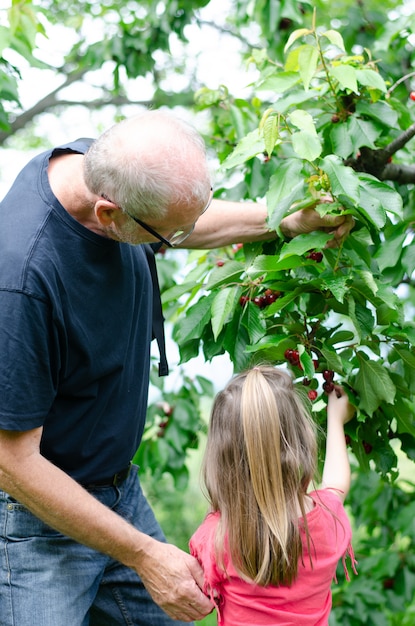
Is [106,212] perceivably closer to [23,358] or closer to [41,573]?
[23,358]

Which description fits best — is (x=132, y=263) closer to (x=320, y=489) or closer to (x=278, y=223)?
(x=278, y=223)

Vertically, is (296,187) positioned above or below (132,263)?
above

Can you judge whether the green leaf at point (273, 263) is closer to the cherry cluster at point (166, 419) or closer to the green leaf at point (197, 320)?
the green leaf at point (197, 320)

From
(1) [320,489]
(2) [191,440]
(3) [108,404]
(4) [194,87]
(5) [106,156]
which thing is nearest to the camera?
(5) [106,156]

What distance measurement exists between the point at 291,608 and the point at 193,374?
7.56 feet

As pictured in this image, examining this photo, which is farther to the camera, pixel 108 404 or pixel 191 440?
pixel 191 440

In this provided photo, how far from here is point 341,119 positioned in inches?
98.8

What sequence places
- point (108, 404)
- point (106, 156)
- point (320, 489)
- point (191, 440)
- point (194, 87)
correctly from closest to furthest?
point (106, 156)
point (320, 489)
point (108, 404)
point (191, 440)
point (194, 87)

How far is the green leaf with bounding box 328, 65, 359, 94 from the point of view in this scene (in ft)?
7.32

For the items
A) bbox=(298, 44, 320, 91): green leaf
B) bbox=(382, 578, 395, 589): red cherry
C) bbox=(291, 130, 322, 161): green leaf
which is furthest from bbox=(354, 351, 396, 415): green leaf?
bbox=(382, 578, 395, 589): red cherry

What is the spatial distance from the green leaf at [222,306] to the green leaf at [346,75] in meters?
0.67

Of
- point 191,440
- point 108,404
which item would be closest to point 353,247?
point 108,404

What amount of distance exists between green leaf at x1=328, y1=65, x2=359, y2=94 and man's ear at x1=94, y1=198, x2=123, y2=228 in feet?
2.48

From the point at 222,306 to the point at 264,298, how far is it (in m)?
0.17
